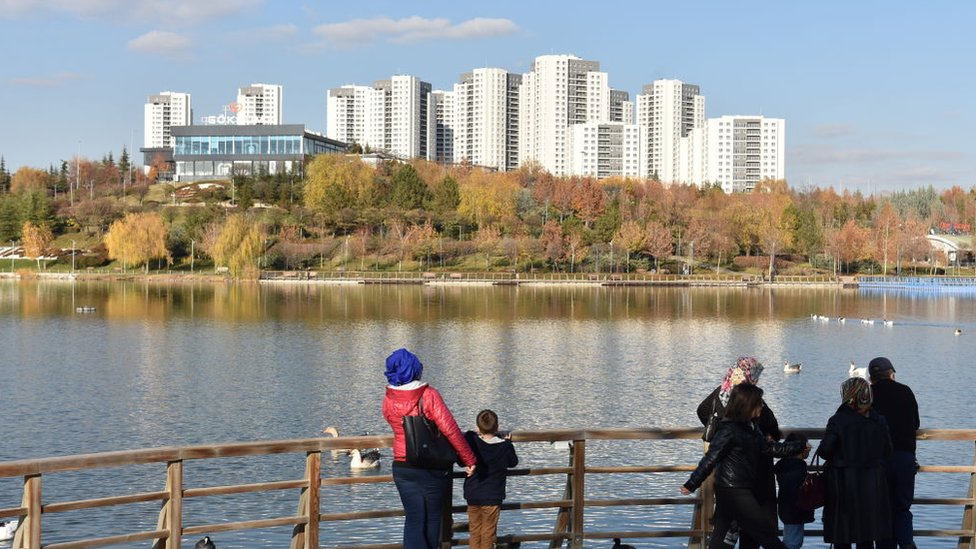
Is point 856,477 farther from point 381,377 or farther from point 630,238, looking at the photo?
point 630,238

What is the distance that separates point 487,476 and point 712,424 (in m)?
1.74

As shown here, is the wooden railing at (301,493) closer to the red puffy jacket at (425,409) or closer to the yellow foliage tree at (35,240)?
the red puffy jacket at (425,409)

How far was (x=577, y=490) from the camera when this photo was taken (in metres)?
8.77

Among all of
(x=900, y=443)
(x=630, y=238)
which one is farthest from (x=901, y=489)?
(x=630, y=238)

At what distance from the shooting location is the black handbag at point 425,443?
768cm

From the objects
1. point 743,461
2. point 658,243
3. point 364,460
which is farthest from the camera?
point 658,243

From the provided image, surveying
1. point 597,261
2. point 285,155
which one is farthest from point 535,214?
point 285,155

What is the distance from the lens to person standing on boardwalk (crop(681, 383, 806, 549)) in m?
7.55

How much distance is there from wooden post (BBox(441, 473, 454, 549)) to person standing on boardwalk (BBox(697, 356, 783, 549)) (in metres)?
1.98

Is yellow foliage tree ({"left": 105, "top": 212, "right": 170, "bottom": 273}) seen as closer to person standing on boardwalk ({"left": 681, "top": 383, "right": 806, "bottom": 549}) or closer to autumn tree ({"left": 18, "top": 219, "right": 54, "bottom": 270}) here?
autumn tree ({"left": 18, "top": 219, "right": 54, "bottom": 270})

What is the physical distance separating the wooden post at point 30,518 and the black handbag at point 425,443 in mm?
2503

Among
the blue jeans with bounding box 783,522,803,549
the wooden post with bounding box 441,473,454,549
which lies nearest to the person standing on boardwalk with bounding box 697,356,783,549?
the blue jeans with bounding box 783,522,803,549

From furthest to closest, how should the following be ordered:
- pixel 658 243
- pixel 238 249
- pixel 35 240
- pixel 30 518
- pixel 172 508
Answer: pixel 35 240, pixel 658 243, pixel 238 249, pixel 172 508, pixel 30 518

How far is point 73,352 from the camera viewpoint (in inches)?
1693
